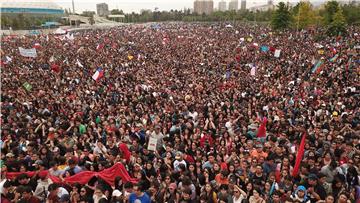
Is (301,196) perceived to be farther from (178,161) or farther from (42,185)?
(42,185)

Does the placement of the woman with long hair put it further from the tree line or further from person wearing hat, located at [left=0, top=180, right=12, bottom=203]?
the tree line

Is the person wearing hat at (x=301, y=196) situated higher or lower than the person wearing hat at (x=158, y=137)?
higher

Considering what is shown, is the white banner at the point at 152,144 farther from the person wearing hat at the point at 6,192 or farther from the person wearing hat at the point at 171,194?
the person wearing hat at the point at 6,192

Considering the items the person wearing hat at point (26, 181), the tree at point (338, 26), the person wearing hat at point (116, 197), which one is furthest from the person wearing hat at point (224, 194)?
the tree at point (338, 26)

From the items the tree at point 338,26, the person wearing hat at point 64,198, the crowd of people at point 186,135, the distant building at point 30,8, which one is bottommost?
the crowd of people at point 186,135

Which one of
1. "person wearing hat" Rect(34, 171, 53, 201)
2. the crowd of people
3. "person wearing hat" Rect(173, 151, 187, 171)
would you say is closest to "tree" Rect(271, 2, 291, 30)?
the crowd of people

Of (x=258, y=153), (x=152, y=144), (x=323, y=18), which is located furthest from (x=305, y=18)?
(x=152, y=144)

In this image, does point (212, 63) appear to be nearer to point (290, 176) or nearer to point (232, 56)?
point (232, 56)
